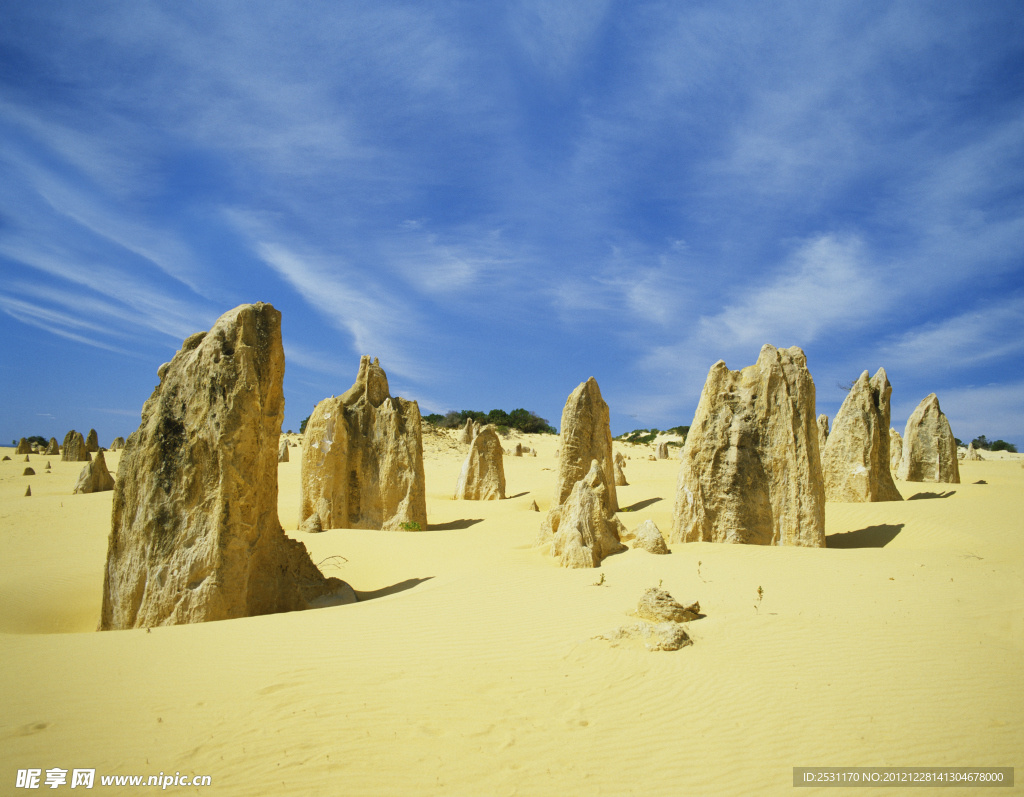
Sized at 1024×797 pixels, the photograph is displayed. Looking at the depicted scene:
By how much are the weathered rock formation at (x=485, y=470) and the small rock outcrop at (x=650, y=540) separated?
36.0 feet

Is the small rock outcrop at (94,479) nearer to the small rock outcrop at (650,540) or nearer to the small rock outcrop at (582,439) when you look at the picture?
the small rock outcrop at (582,439)

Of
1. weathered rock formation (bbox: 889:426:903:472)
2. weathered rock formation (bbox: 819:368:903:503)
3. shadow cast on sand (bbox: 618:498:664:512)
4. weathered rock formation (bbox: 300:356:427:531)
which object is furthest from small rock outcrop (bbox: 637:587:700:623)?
weathered rock formation (bbox: 889:426:903:472)

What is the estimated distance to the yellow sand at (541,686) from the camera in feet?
11.2

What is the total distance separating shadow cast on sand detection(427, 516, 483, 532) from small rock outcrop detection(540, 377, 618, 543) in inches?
118

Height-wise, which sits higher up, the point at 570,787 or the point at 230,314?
the point at 230,314

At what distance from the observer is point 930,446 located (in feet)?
61.1

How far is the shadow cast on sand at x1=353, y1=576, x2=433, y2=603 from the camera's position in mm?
8062

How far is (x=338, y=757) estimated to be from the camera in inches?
137

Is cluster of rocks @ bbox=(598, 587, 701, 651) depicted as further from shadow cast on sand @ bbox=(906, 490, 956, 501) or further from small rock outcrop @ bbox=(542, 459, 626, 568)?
shadow cast on sand @ bbox=(906, 490, 956, 501)

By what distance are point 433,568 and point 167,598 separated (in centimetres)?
459

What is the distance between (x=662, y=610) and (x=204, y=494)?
489 centimetres

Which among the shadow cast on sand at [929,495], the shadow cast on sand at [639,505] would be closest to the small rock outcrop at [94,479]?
the shadow cast on sand at [639,505]

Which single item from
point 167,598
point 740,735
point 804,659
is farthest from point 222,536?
point 804,659

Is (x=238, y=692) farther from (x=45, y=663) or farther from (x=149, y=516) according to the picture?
(x=149, y=516)
